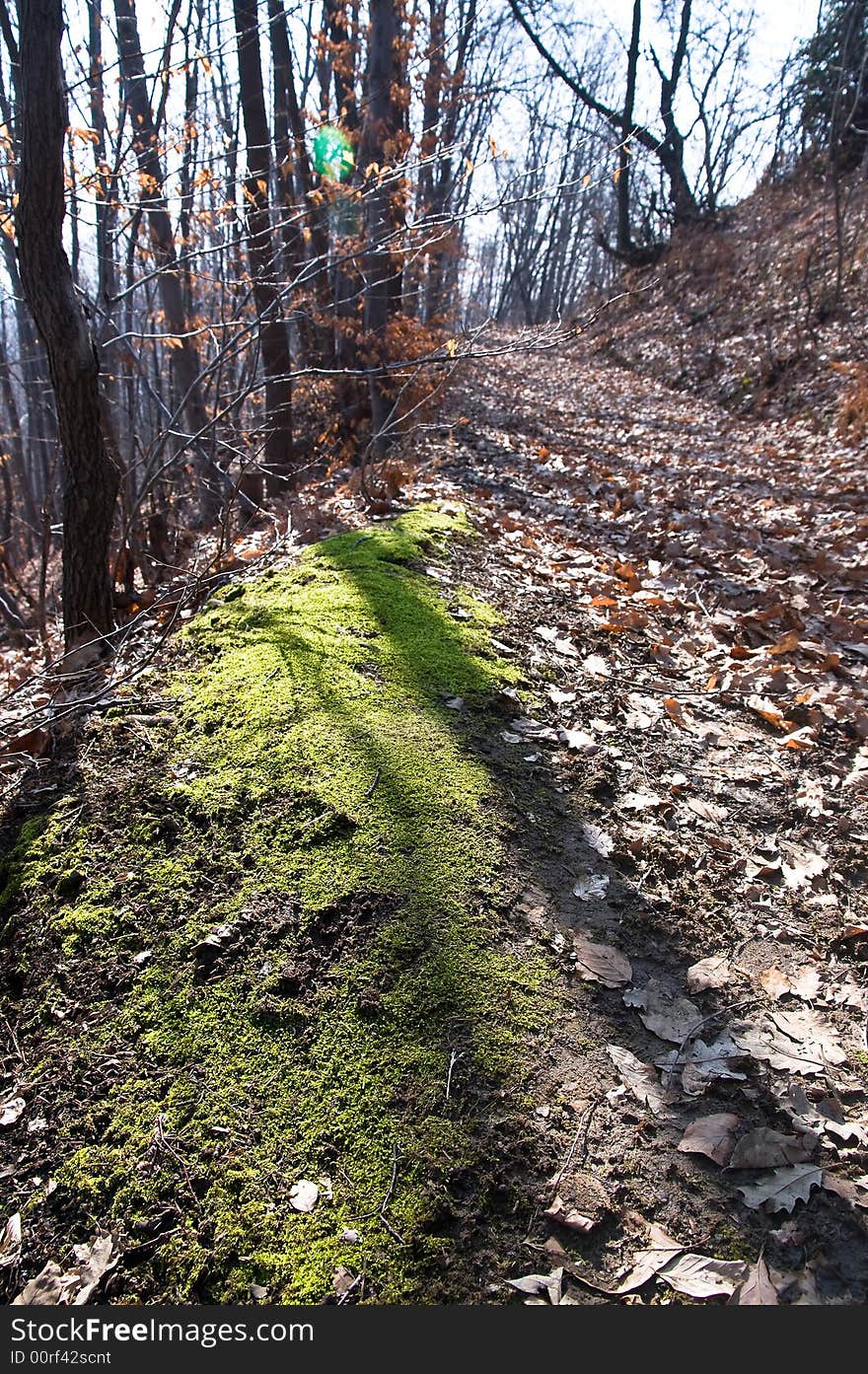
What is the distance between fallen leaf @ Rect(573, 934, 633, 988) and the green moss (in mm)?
176

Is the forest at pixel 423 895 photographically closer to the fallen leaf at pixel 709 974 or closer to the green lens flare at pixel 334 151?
the fallen leaf at pixel 709 974

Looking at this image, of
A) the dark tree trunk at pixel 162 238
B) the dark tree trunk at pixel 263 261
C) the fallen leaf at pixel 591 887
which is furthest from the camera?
the dark tree trunk at pixel 263 261

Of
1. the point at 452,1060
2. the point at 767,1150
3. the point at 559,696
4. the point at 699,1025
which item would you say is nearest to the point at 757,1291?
the point at 767,1150

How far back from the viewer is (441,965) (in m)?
2.06

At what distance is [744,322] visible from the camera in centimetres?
1458

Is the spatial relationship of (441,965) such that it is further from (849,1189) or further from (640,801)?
(640,801)

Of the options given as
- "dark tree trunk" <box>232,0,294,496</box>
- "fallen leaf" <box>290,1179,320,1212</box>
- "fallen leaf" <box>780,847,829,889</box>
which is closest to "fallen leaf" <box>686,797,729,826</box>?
"fallen leaf" <box>780,847,829,889</box>

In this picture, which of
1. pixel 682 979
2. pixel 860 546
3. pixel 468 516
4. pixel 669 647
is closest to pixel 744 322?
pixel 860 546

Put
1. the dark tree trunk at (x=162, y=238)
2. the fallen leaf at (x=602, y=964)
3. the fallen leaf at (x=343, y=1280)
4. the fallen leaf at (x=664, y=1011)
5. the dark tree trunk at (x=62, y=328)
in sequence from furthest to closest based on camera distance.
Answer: the dark tree trunk at (x=162, y=238) → the dark tree trunk at (x=62, y=328) → the fallen leaf at (x=602, y=964) → the fallen leaf at (x=664, y=1011) → the fallen leaf at (x=343, y=1280)

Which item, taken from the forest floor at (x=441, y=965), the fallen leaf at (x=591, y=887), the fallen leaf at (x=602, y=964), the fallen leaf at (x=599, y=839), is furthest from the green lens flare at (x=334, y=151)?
the fallen leaf at (x=602, y=964)

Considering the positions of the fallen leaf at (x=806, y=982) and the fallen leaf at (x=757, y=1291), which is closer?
the fallen leaf at (x=757, y=1291)

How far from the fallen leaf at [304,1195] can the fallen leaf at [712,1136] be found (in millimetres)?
821

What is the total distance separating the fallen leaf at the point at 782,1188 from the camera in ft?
5.44

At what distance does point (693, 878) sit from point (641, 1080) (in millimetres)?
849
